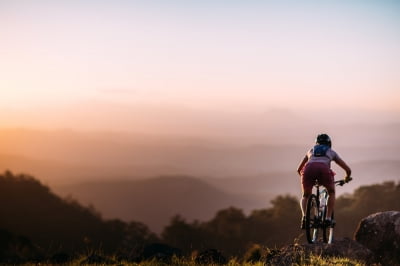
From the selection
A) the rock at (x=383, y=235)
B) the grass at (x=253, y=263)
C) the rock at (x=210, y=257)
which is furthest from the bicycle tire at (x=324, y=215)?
the rock at (x=210, y=257)

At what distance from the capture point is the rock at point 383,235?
1782 cm

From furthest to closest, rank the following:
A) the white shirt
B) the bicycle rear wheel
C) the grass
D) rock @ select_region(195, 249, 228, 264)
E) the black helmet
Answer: rock @ select_region(195, 249, 228, 264), the black helmet, the white shirt, the bicycle rear wheel, the grass

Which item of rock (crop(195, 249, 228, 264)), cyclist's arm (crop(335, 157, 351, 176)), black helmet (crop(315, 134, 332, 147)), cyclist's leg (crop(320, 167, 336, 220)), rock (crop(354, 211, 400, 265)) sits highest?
black helmet (crop(315, 134, 332, 147))

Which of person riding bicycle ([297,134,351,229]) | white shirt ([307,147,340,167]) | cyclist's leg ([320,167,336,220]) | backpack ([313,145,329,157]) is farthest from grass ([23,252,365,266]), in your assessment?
backpack ([313,145,329,157])

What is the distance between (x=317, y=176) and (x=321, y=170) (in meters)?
0.22

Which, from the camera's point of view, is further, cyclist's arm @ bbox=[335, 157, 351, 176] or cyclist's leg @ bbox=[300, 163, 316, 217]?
cyclist's arm @ bbox=[335, 157, 351, 176]

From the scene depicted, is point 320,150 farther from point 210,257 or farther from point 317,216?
point 210,257

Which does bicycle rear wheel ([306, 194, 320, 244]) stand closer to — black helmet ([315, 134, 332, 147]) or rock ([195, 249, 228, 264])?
black helmet ([315, 134, 332, 147])

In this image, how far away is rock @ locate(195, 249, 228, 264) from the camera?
16266 mm

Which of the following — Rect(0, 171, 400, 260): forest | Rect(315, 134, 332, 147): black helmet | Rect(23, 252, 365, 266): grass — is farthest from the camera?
Rect(0, 171, 400, 260): forest

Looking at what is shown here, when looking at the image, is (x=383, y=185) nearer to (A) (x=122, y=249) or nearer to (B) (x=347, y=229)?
(B) (x=347, y=229)

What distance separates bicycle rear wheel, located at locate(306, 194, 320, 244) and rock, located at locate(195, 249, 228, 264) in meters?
2.56

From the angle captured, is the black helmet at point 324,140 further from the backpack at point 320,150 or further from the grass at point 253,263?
the grass at point 253,263

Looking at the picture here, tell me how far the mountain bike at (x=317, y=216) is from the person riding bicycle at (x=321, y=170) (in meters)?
0.14
